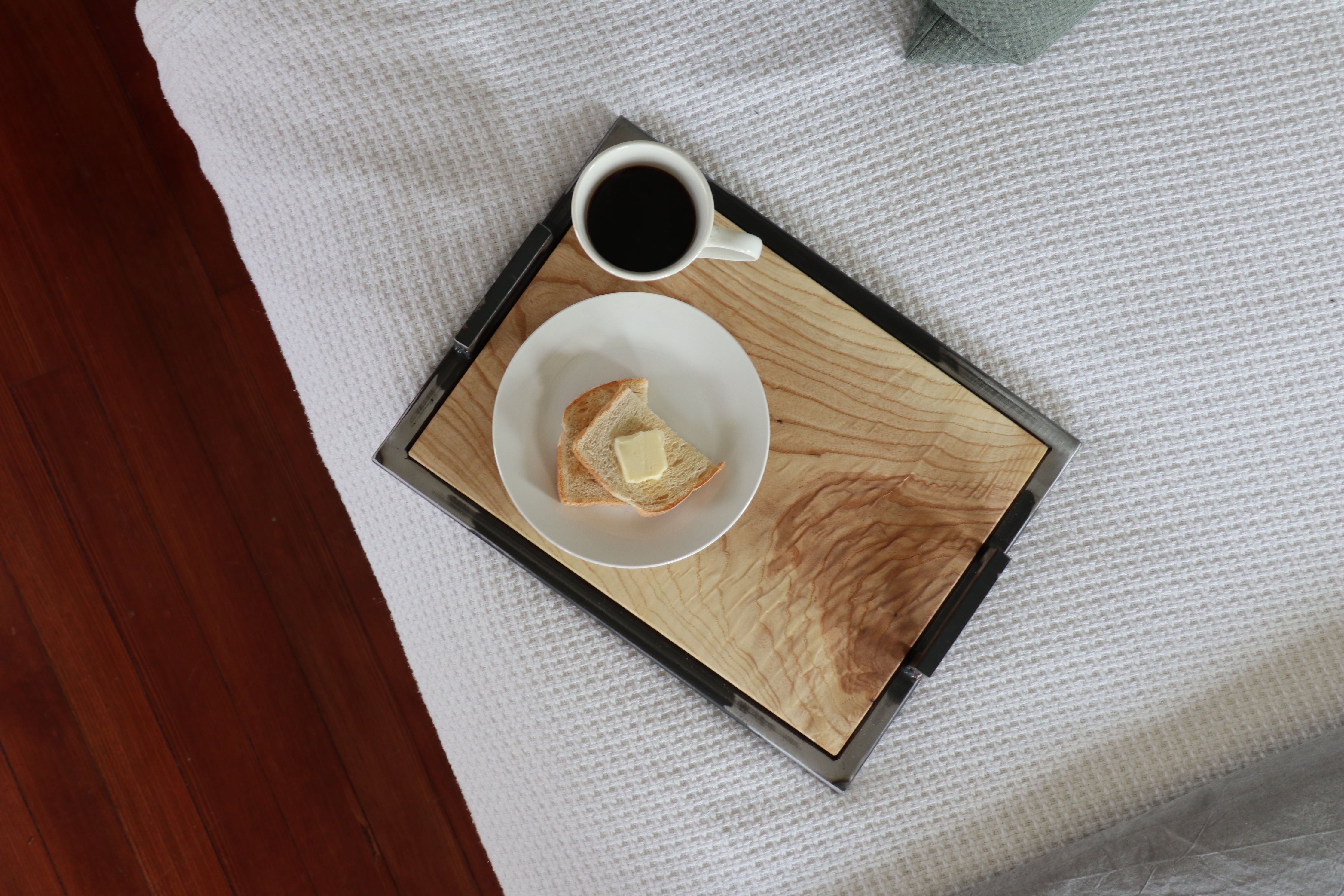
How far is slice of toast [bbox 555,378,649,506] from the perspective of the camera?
1.86 ft

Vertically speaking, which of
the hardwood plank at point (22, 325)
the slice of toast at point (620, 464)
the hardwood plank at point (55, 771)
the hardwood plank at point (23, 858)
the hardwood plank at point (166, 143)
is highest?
the slice of toast at point (620, 464)

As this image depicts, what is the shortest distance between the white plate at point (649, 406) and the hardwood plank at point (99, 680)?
77 centimetres

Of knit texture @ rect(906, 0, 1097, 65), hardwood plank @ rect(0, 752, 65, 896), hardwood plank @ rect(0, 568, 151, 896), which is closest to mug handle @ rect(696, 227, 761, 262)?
knit texture @ rect(906, 0, 1097, 65)

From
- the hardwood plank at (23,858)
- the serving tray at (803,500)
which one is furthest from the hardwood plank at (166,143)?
the hardwood plank at (23,858)

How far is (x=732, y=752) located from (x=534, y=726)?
166mm

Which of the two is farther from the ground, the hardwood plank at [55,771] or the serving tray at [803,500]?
the serving tray at [803,500]

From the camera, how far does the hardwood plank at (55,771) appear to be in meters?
0.98

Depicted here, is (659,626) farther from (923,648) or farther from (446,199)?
(446,199)

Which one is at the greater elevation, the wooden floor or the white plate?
the white plate

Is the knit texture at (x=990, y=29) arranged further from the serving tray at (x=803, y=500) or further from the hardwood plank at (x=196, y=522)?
the hardwood plank at (x=196, y=522)

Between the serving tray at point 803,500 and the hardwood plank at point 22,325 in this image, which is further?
the hardwood plank at point 22,325

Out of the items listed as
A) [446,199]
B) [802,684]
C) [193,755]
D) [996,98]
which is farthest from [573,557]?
[193,755]

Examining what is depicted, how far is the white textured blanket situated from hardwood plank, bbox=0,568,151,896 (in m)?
0.65

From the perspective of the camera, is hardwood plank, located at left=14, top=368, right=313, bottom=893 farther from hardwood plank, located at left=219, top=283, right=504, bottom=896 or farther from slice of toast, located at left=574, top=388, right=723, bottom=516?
slice of toast, located at left=574, top=388, right=723, bottom=516
